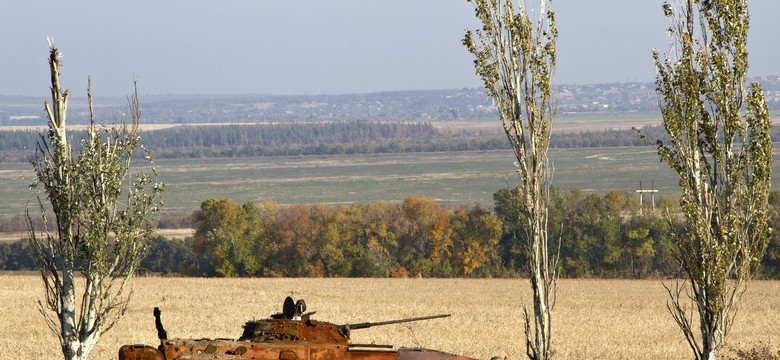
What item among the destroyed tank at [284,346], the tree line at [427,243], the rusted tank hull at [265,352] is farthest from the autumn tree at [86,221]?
the tree line at [427,243]

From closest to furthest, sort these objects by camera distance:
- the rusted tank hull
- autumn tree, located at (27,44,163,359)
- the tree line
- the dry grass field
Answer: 1. the rusted tank hull
2. autumn tree, located at (27,44,163,359)
3. the dry grass field
4. the tree line

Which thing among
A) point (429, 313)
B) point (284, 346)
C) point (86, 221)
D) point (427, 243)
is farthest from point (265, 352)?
point (427, 243)

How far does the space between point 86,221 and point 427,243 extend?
7083 centimetres

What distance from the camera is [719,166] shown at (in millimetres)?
23406

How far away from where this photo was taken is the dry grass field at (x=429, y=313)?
3706cm

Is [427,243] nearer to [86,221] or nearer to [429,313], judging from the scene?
[429,313]

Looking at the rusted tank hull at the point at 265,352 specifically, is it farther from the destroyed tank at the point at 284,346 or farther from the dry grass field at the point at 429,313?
the dry grass field at the point at 429,313

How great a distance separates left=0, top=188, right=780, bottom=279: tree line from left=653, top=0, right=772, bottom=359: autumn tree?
5857 cm

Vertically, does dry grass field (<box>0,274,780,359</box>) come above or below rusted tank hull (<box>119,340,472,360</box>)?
below

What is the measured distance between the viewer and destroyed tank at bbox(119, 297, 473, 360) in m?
18.2

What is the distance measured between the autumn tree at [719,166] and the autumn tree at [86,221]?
35.4ft

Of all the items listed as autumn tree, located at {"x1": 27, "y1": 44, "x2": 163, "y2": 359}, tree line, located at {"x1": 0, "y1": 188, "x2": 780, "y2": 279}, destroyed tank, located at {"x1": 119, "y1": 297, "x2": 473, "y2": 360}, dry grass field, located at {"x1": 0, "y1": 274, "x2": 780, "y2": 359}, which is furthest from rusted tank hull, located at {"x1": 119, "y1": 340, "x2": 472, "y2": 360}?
tree line, located at {"x1": 0, "y1": 188, "x2": 780, "y2": 279}

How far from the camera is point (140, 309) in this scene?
48750 millimetres

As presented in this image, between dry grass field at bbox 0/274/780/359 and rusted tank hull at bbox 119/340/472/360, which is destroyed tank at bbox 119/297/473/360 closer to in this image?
rusted tank hull at bbox 119/340/472/360
